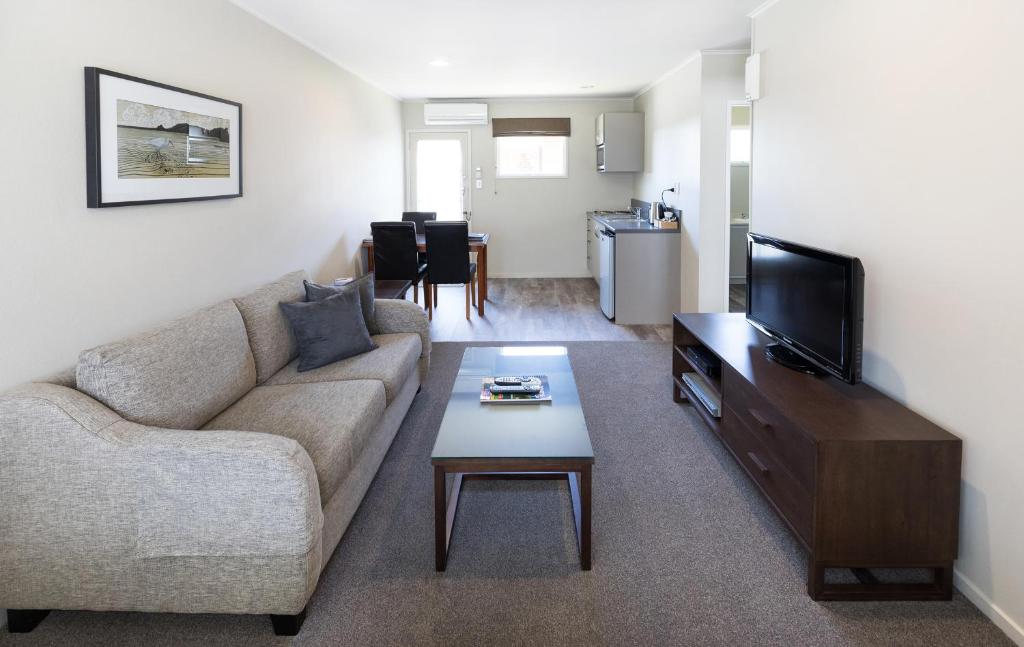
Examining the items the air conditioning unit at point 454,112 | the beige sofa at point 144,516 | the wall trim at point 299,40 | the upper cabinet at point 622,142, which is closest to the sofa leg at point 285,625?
the beige sofa at point 144,516

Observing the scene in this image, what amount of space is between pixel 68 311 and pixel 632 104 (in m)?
7.56

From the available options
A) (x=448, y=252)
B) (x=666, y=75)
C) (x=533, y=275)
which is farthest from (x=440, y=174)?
(x=666, y=75)

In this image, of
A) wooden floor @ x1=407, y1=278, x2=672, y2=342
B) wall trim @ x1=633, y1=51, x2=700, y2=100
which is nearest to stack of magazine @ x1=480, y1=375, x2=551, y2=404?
wooden floor @ x1=407, y1=278, x2=672, y2=342

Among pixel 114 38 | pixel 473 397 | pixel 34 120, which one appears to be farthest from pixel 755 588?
pixel 114 38

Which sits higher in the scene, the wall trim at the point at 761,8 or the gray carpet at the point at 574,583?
the wall trim at the point at 761,8

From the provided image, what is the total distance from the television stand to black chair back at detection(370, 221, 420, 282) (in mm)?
3765

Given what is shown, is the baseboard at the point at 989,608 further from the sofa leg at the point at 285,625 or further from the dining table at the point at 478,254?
the dining table at the point at 478,254

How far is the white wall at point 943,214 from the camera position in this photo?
205 centimetres

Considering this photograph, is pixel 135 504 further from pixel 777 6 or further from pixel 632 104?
pixel 632 104

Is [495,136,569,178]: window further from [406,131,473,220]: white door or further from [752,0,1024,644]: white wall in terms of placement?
[752,0,1024,644]: white wall

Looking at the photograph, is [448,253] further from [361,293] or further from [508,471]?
[508,471]

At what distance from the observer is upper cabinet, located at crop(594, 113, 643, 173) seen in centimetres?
803

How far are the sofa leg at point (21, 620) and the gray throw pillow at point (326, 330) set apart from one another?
5.09ft

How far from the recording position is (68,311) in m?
2.46
